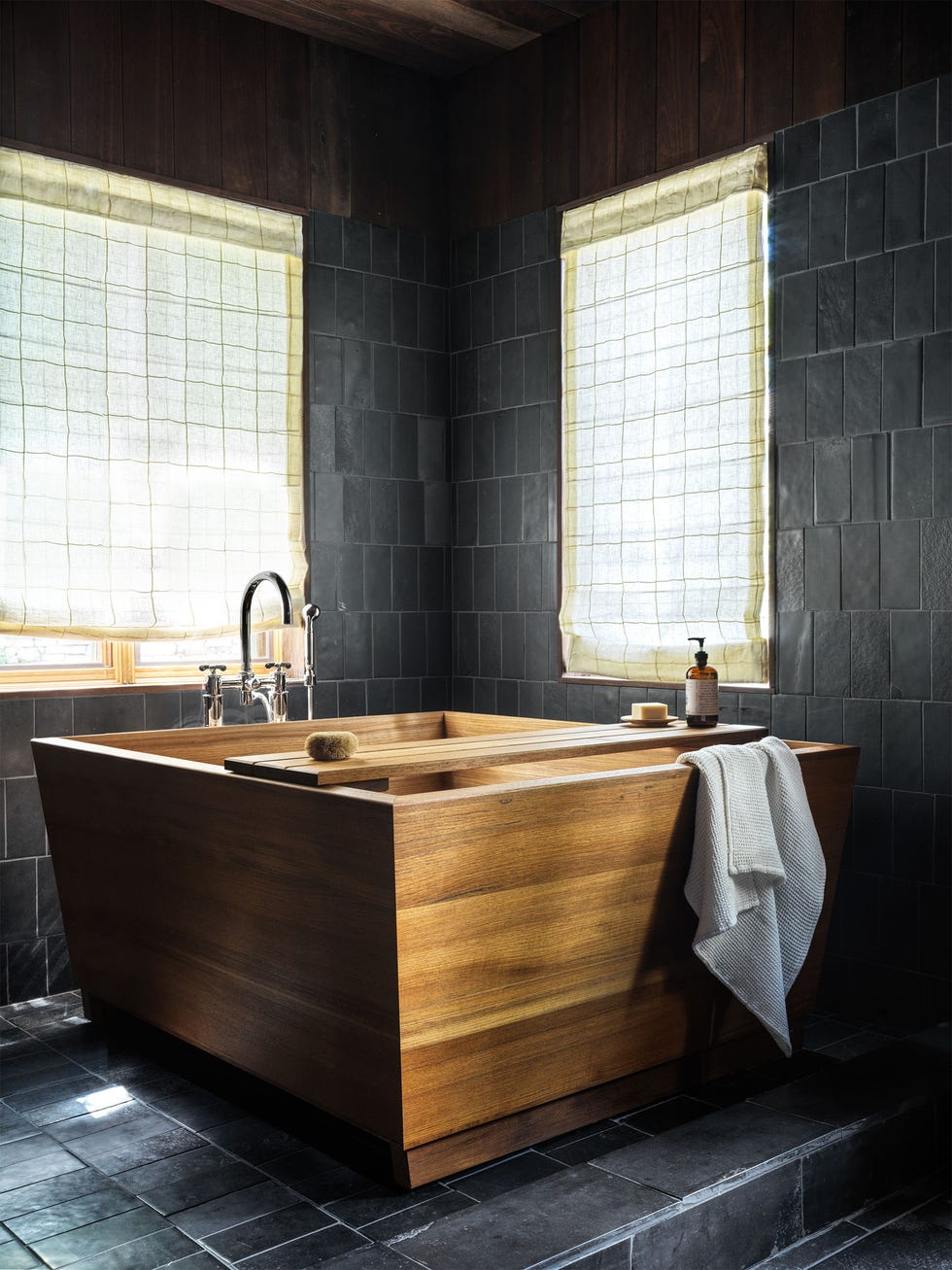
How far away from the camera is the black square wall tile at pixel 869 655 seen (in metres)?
3.23

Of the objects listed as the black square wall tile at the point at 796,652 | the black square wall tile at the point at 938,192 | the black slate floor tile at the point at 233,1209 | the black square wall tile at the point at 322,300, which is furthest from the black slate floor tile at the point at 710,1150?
the black square wall tile at the point at 322,300

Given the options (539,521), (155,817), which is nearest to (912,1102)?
(155,817)

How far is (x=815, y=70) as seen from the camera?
11.1 feet

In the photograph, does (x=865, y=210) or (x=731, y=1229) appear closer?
(x=731, y=1229)

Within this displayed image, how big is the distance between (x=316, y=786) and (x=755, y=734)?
1359 mm

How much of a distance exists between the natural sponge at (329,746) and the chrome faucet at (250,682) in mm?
997

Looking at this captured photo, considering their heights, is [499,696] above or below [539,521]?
below

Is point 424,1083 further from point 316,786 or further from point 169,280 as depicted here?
point 169,280

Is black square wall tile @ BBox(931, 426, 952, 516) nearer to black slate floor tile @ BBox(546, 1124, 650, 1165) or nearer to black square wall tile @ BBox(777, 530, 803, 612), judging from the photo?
black square wall tile @ BBox(777, 530, 803, 612)

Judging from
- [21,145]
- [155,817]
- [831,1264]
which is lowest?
[831,1264]

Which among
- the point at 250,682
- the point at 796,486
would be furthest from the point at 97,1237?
the point at 796,486

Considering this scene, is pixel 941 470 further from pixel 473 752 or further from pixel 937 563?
pixel 473 752

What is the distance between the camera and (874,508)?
324cm

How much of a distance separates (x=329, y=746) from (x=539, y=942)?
57cm
